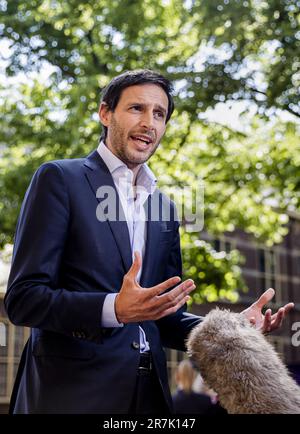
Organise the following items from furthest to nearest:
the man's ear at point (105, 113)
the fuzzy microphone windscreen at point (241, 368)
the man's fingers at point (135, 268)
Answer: the man's ear at point (105, 113) < the man's fingers at point (135, 268) < the fuzzy microphone windscreen at point (241, 368)

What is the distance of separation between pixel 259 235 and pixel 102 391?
477 inches

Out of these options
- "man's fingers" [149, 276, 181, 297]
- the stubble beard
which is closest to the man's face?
the stubble beard

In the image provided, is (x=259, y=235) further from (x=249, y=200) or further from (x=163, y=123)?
(x=163, y=123)

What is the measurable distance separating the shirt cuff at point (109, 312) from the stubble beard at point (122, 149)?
0.57m

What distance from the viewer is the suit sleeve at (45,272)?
77.4 inches

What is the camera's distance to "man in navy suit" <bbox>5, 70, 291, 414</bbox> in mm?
1970

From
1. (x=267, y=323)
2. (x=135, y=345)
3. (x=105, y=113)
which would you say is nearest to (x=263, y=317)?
(x=267, y=323)

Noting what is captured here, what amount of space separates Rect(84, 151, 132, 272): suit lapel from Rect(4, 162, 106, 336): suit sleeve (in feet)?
0.40

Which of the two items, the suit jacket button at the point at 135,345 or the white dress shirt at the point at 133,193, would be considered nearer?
the suit jacket button at the point at 135,345

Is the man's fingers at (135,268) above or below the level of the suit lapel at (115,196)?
below

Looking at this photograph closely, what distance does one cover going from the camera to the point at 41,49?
1224cm

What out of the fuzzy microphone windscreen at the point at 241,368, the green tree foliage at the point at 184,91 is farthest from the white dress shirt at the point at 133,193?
the green tree foliage at the point at 184,91

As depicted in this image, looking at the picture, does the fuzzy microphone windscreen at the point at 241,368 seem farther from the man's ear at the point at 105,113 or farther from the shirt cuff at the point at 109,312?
the man's ear at the point at 105,113

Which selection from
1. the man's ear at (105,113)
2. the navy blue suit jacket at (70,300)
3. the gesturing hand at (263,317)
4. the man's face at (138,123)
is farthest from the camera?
the man's ear at (105,113)
